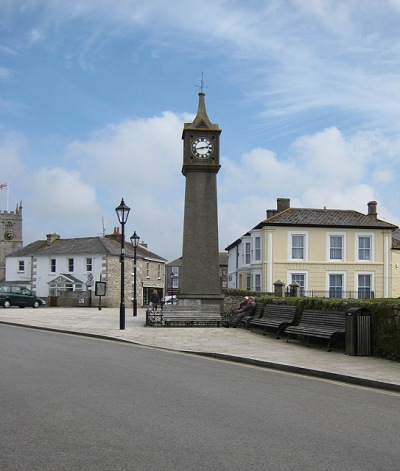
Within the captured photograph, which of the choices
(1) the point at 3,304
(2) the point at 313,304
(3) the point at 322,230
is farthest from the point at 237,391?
(1) the point at 3,304

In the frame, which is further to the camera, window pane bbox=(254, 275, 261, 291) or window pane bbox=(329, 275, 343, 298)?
window pane bbox=(254, 275, 261, 291)

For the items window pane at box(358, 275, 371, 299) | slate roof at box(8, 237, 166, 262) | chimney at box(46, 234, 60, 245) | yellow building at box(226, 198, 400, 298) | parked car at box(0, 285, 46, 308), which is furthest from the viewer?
chimney at box(46, 234, 60, 245)

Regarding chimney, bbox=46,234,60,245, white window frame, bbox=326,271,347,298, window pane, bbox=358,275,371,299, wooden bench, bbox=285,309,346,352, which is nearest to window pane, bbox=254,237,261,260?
white window frame, bbox=326,271,347,298

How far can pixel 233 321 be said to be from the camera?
2119 centimetres

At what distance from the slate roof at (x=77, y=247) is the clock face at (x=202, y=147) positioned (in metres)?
33.2

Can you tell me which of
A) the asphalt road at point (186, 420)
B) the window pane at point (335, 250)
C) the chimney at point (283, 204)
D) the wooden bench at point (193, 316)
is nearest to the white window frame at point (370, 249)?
the window pane at point (335, 250)

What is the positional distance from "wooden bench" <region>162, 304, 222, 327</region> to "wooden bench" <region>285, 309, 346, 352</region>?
20.0 feet

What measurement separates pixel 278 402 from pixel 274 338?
9578 mm

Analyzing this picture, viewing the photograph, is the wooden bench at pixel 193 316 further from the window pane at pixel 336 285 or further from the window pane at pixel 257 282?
the window pane at pixel 336 285

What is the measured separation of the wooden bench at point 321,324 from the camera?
46.1 ft

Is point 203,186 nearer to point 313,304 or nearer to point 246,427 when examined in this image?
point 313,304

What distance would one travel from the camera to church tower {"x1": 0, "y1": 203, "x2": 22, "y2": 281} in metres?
98.1

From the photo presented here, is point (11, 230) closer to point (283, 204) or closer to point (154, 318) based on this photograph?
point (283, 204)

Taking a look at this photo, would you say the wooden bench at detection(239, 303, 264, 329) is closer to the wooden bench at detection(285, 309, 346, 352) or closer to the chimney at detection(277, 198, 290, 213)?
the wooden bench at detection(285, 309, 346, 352)
